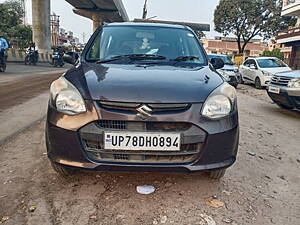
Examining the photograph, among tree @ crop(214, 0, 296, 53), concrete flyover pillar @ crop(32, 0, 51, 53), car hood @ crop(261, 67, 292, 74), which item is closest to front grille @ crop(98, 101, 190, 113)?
car hood @ crop(261, 67, 292, 74)

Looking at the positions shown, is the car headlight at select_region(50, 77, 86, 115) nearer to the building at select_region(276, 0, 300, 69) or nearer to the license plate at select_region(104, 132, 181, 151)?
the license plate at select_region(104, 132, 181, 151)

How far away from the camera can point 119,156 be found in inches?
87.7

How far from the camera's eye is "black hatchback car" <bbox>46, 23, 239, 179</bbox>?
2.16 meters

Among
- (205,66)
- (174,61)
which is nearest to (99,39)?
(174,61)

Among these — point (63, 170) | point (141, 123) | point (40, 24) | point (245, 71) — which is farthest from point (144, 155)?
point (40, 24)

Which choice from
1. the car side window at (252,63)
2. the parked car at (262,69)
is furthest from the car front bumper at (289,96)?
the car side window at (252,63)

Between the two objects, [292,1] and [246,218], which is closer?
[246,218]

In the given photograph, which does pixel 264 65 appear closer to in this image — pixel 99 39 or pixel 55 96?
pixel 99 39

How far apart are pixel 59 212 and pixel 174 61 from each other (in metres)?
1.90

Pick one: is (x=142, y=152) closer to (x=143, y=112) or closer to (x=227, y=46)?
(x=143, y=112)

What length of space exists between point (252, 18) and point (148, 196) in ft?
128

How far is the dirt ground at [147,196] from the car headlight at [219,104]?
745 millimetres

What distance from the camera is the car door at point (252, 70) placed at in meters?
13.1

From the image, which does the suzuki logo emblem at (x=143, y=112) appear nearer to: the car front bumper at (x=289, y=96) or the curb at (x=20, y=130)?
the curb at (x=20, y=130)
